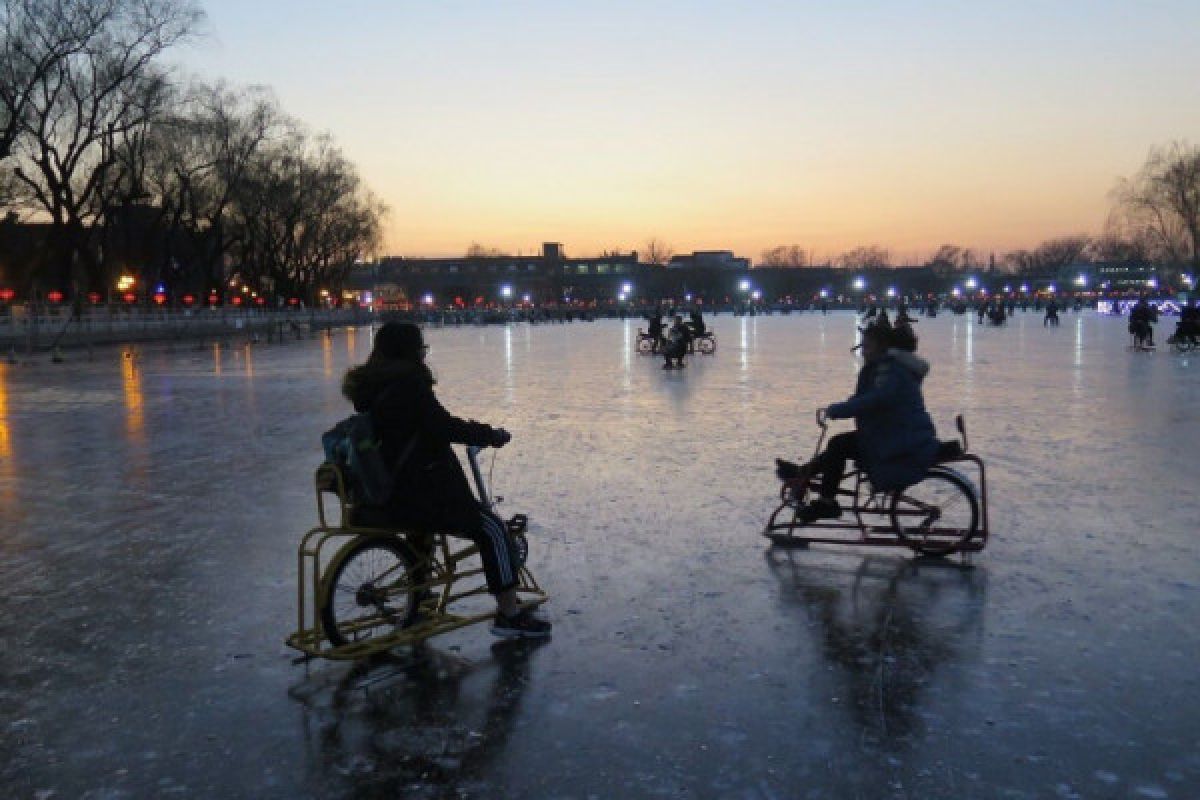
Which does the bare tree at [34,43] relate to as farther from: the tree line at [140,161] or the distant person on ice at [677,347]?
the distant person on ice at [677,347]

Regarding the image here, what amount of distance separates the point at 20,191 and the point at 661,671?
50167 millimetres

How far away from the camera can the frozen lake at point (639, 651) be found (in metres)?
3.62

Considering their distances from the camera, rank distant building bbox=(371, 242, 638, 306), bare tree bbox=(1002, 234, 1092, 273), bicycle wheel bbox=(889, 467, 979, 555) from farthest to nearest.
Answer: bare tree bbox=(1002, 234, 1092, 273), distant building bbox=(371, 242, 638, 306), bicycle wheel bbox=(889, 467, 979, 555)

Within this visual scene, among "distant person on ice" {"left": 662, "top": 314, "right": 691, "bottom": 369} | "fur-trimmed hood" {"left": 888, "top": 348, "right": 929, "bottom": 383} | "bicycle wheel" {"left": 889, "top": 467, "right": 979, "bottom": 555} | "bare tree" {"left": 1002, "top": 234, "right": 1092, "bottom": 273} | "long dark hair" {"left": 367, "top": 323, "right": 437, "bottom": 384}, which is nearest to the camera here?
"long dark hair" {"left": 367, "top": 323, "right": 437, "bottom": 384}

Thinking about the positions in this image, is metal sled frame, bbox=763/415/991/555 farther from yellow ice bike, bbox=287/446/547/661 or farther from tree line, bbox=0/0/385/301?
tree line, bbox=0/0/385/301

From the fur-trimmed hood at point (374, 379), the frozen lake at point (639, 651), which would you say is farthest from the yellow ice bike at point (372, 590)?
the fur-trimmed hood at point (374, 379)

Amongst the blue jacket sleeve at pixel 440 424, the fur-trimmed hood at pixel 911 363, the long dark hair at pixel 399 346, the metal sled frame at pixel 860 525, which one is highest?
the long dark hair at pixel 399 346

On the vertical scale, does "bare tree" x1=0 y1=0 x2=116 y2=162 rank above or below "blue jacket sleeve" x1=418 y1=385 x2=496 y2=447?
above

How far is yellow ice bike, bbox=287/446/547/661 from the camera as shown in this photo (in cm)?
464

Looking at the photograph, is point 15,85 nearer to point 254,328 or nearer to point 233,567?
point 254,328

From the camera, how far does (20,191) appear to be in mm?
45594

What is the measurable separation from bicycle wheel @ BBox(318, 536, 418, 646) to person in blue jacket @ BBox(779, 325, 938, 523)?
2.75m

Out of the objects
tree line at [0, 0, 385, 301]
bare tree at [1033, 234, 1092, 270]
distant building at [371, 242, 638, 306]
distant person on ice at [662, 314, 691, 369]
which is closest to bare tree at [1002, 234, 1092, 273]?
bare tree at [1033, 234, 1092, 270]

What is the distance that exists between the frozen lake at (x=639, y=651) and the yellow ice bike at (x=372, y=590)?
5.1 inches
